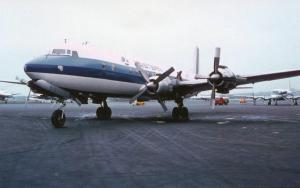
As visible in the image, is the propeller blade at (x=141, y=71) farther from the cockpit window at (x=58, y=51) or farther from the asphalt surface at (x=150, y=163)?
the asphalt surface at (x=150, y=163)

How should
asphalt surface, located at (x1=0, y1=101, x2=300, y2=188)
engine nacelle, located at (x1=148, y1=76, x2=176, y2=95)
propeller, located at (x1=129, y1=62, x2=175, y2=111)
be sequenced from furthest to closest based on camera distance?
engine nacelle, located at (x1=148, y1=76, x2=176, y2=95)
propeller, located at (x1=129, y1=62, x2=175, y2=111)
asphalt surface, located at (x1=0, y1=101, x2=300, y2=188)

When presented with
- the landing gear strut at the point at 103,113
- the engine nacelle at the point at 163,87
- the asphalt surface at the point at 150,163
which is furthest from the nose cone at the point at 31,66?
the landing gear strut at the point at 103,113

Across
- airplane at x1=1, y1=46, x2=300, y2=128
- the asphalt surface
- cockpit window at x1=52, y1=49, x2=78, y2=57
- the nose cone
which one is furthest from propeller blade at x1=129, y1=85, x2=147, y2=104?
the asphalt surface

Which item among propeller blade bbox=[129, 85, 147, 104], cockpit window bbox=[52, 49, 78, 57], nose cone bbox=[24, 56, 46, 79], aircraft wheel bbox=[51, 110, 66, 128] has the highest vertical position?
cockpit window bbox=[52, 49, 78, 57]

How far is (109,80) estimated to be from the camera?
17.8 m

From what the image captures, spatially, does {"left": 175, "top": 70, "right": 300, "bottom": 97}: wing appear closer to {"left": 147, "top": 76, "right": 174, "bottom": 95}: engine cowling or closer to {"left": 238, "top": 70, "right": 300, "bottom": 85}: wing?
{"left": 238, "top": 70, "right": 300, "bottom": 85}: wing

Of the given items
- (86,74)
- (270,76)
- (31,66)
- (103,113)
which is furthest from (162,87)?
(31,66)

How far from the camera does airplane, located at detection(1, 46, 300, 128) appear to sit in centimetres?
1514

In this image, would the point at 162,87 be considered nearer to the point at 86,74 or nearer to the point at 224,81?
the point at 224,81

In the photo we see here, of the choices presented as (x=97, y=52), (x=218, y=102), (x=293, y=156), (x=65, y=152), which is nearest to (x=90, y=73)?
(x=97, y=52)

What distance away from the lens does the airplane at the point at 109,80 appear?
49.7 feet

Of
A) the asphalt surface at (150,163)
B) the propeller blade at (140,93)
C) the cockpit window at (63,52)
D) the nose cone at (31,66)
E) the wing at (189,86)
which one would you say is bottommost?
the asphalt surface at (150,163)

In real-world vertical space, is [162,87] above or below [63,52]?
below

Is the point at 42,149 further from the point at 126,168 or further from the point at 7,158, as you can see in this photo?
the point at 126,168
